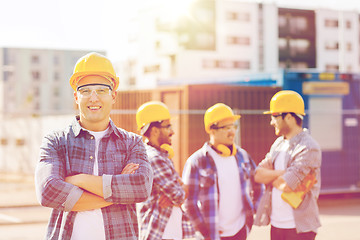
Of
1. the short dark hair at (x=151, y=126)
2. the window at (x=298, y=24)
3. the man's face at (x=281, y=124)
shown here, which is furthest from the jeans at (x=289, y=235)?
the window at (x=298, y=24)

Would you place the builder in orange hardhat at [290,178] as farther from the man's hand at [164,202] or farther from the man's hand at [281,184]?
the man's hand at [164,202]

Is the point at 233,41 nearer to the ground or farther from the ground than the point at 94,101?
farther from the ground

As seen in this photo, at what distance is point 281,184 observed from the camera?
4797mm

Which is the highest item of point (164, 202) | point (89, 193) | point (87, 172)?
point (87, 172)

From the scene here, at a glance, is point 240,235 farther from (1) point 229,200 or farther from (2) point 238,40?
(2) point 238,40

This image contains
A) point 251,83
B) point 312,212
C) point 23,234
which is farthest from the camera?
point 251,83

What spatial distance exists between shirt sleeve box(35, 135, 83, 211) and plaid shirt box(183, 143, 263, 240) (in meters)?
2.00

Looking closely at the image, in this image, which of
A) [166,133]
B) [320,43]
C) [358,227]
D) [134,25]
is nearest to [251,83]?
[358,227]

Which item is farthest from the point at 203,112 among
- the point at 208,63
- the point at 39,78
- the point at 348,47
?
the point at 39,78

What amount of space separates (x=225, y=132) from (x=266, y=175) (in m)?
0.52

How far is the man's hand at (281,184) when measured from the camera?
4766mm

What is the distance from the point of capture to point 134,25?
64250 mm

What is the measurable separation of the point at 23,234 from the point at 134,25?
2207 inches

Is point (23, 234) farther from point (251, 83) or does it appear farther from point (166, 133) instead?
point (251, 83)
